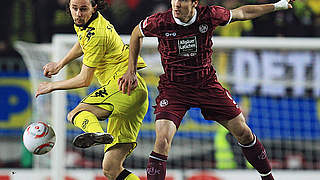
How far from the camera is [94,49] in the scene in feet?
15.9

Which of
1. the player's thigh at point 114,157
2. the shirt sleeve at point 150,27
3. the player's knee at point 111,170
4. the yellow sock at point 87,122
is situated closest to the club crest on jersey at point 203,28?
the shirt sleeve at point 150,27

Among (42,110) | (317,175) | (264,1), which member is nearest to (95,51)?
(42,110)

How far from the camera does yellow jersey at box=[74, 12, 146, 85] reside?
4.85m

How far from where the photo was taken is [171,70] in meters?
4.99

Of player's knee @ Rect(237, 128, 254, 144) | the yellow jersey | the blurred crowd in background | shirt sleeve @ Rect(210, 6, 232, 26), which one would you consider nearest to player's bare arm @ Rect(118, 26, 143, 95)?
the yellow jersey

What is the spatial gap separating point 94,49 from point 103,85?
13.3 inches

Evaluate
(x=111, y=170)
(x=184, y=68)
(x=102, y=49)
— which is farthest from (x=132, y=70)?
(x=111, y=170)

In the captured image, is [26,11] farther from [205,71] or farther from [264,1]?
[205,71]

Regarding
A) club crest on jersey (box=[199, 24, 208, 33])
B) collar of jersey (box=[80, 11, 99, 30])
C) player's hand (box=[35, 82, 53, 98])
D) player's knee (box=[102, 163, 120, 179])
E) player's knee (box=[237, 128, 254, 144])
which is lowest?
player's knee (box=[102, 163, 120, 179])

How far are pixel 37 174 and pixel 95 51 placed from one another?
310cm

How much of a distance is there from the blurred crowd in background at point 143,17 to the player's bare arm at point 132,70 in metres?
5.17

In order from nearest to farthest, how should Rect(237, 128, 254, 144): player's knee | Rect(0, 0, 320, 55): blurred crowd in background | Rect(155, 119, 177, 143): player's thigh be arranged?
Rect(155, 119, 177, 143): player's thigh, Rect(237, 128, 254, 144): player's knee, Rect(0, 0, 320, 55): blurred crowd in background

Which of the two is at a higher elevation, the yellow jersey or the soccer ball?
the yellow jersey

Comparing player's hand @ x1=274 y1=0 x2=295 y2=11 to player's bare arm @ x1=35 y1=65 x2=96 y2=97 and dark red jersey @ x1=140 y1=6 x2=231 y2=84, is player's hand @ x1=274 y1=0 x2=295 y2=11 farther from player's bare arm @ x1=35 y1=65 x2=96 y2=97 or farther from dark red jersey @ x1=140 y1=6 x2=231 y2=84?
player's bare arm @ x1=35 y1=65 x2=96 y2=97
